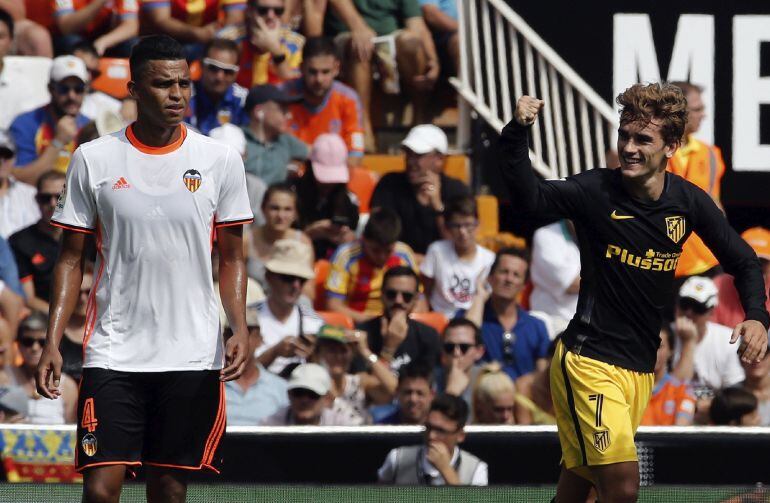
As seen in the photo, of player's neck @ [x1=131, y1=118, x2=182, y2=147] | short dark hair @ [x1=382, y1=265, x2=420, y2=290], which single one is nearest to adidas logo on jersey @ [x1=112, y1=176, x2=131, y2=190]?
player's neck @ [x1=131, y1=118, x2=182, y2=147]

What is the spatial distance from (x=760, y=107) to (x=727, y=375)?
302 centimetres

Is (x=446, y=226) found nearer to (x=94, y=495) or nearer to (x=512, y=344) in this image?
(x=512, y=344)

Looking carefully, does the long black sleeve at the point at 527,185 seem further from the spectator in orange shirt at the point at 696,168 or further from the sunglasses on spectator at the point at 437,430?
the spectator in orange shirt at the point at 696,168

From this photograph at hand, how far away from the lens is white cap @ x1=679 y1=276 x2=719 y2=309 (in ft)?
31.2

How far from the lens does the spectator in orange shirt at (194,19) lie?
37.3 ft

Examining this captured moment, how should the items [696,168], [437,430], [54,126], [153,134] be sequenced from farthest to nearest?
[696,168], [54,126], [437,430], [153,134]

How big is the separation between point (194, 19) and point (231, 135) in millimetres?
1728

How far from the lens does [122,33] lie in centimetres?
1139

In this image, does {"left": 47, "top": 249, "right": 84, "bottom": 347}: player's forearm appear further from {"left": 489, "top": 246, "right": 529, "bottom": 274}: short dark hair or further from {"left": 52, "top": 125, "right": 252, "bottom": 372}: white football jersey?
{"left": 489, "top": 246, "right": 529, "bottom": 274}: short dark hair

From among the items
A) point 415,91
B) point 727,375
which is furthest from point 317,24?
point 727,375

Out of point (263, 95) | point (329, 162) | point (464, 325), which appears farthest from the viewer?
point (263, 95)

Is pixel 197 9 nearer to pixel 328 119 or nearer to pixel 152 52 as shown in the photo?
pixel 328 119

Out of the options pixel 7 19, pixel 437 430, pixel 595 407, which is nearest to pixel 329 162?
pixel 7 19

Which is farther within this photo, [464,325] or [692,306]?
[692,306]
